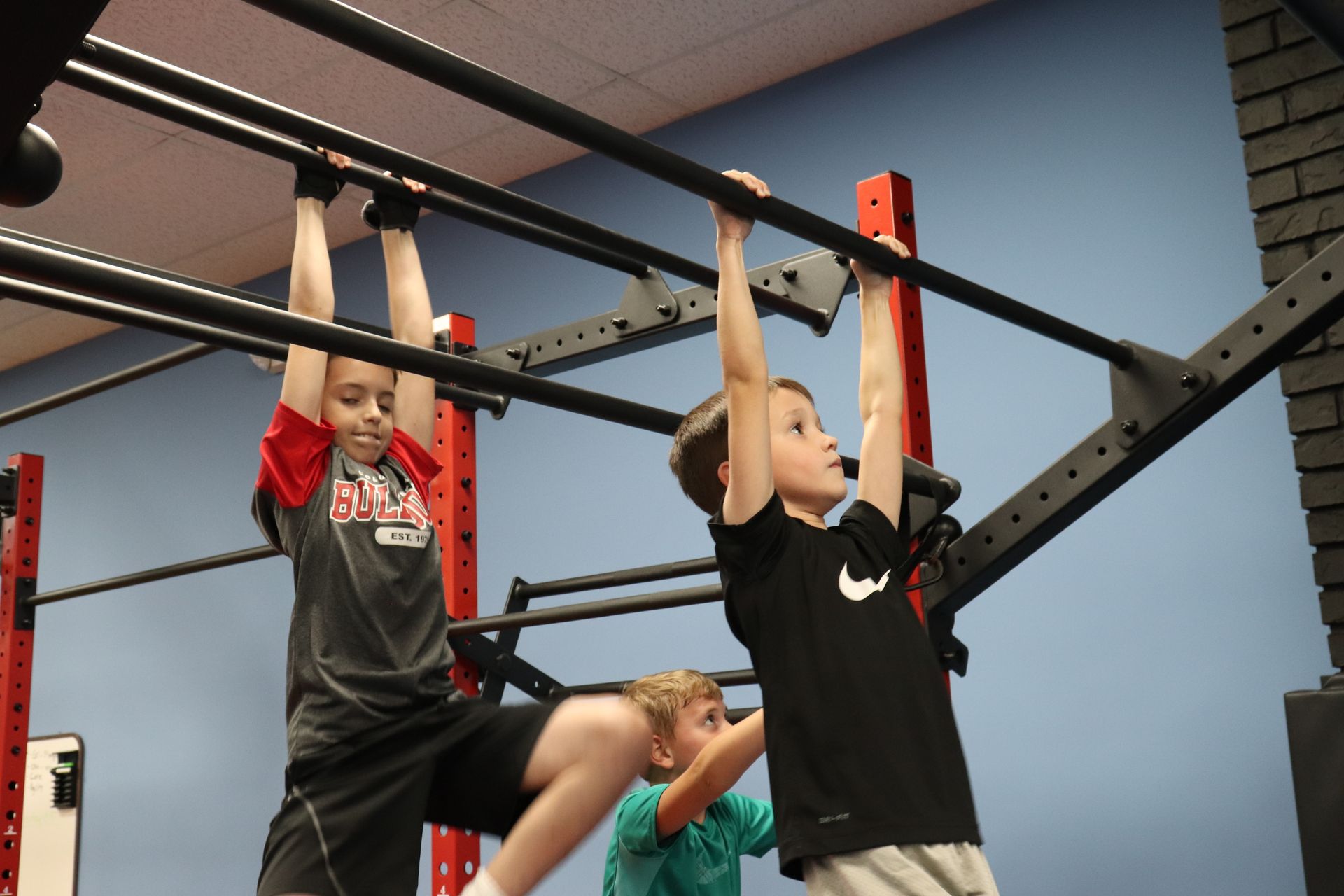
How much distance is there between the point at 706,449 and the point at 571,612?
2.47ft

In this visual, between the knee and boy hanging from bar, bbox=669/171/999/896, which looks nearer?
boy hanging from bar, bbox=669/171/999/896

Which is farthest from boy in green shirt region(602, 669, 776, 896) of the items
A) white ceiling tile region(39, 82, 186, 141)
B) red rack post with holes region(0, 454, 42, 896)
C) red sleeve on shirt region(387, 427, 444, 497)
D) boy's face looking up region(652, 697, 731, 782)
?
white ceiling tile region(39, 82, 186, 141)

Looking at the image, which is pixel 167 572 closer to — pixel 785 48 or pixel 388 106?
pixel 388 106

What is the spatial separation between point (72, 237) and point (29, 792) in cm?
196

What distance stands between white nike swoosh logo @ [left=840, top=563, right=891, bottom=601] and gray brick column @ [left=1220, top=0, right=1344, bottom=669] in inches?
47.7

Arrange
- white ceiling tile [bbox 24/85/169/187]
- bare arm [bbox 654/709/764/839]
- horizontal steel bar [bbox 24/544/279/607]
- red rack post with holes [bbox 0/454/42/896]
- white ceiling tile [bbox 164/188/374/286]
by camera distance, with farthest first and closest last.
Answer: white ceiling tile [bbox 164/188/374/286], white ceiling tile [bbox 24/85/169/187], red rack post with holes [bbox 0/454/42/896], horizontal steel bar [bbox 24/544/279/607], bare arm [bbox 654/709/764/839]

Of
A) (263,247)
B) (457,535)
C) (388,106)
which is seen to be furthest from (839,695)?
(263,247)

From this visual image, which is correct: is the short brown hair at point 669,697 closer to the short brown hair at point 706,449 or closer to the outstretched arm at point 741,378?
the short brown hair at point 706,449

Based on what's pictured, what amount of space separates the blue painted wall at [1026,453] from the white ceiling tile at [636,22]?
307 mm

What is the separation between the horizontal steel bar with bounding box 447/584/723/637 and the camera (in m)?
2.17

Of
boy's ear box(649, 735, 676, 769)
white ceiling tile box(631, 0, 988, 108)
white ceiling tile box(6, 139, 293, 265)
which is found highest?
white ceiling tile box(6, 139, 293, 265)

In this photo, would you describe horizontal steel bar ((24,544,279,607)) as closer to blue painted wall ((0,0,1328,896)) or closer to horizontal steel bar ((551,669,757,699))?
horizontal steel bar ((551,669,757,699))

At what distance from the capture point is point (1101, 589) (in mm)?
2652

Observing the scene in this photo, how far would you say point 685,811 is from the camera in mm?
1852
